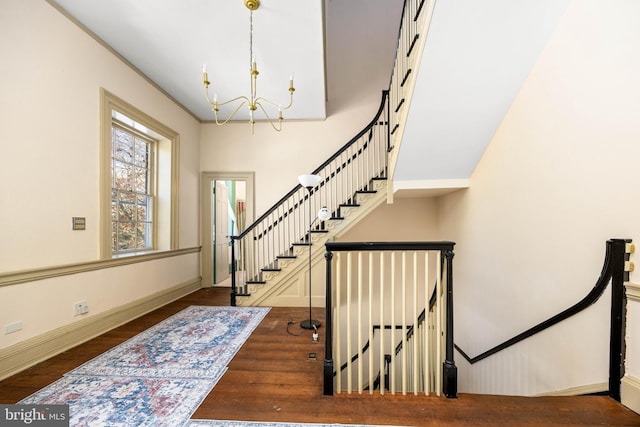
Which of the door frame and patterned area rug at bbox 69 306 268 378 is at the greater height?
the door frame

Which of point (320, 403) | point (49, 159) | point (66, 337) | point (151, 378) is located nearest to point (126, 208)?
point (49, 159)

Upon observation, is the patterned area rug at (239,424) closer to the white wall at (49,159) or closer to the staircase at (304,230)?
the white wall at (49,159)

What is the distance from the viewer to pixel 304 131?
4.63 metres

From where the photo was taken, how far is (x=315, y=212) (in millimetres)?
4371

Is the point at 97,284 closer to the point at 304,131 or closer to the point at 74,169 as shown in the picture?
the point at 74,169

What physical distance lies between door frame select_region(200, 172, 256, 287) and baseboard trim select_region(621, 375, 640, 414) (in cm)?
456

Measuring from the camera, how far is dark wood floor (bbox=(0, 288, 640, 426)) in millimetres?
1452

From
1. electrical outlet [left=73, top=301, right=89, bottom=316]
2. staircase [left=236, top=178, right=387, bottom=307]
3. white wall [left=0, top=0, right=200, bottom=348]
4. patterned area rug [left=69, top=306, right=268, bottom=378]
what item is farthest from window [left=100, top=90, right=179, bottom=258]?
staircase [left=236, top=178, right=387, bottom=307]

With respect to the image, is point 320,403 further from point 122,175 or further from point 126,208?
point 122,175

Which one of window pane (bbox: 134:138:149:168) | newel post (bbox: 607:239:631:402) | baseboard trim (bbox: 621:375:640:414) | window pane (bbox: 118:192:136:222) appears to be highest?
window pane (bbox: 134:138:149:168)

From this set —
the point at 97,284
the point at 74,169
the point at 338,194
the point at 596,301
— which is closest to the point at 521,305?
the point at 596,301

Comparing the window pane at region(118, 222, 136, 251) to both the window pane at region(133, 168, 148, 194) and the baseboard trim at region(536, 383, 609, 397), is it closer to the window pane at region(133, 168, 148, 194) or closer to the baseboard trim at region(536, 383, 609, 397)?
the window pane at region(133, 168, 148, 194)

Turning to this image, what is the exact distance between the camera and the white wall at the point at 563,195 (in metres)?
1.49

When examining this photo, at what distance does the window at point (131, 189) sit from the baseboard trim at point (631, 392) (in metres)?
4.66
